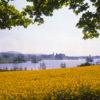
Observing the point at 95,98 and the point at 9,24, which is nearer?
the point at 95,98

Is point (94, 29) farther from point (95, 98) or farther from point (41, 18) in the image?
point (95, 98)

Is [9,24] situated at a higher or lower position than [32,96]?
higher

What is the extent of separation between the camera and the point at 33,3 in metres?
20.6

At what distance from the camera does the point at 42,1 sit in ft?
66.4

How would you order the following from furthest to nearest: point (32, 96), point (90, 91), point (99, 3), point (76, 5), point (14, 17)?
1. point (14, 17)
2. point (76, 5)
3. point (99, 3)
4. point (90, 91)
5. point (32, 96)

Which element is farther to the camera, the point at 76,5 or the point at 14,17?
the point at 14,17

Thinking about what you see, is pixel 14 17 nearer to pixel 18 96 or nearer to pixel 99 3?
pixel 99 3

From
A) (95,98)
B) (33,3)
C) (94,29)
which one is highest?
(33,3)

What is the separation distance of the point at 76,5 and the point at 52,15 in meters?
1.54

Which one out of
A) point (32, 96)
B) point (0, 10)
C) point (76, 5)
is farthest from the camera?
point (0, 10)

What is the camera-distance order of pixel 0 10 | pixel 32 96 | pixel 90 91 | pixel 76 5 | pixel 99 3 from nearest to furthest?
1. pixel 32 96
2. pixel 90 91
3. pixel 99 3
4. pixel 76 5
5. pixel 0 10

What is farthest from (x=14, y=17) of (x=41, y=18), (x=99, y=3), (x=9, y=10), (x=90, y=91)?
(x=90, y=91)

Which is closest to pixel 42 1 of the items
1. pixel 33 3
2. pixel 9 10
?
pixel 33 3

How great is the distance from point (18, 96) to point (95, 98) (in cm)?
309
